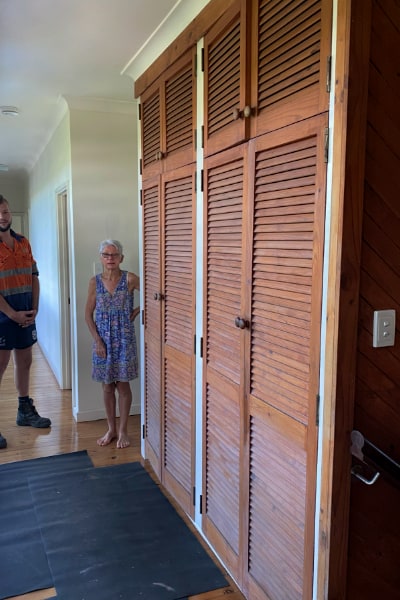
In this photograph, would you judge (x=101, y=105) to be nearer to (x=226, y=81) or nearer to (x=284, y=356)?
(x=226, y=81)

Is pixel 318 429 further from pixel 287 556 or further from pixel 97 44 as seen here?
pixel 97 44

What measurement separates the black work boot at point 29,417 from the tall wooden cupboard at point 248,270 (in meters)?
1.46

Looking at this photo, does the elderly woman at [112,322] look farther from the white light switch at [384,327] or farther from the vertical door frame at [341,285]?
the white light switch at [384,327]

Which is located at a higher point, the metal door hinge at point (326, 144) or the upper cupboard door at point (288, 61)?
the upper cupboard door at point (288, 61)

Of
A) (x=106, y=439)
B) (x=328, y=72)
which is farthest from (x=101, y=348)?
(x=328, y=72)

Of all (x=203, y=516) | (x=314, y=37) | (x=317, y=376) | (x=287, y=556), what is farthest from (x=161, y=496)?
(x=314, y=37)

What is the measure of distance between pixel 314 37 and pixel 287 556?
1.61 metres

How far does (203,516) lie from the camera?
236 centimetres

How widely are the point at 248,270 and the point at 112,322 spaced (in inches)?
67.1

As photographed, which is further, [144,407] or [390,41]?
[144,407]

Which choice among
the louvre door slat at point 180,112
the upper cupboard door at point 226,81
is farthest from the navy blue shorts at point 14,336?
the upper cupboard door at point 226,81

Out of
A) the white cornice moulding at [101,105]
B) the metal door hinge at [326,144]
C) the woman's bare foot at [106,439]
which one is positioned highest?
the white cornice moulding at [101,105]

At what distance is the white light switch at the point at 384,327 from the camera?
1.38m

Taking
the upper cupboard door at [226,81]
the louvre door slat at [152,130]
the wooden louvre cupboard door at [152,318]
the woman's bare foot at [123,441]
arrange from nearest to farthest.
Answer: the upper cupboard door at [226,81]
the louvre door slat at [152,130]
the wooden louvre cupboard door at [152,318]
the woman's bare foot at [123,441]
